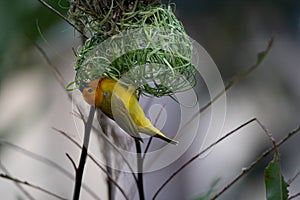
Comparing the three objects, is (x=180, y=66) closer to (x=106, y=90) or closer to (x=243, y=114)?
(x=106, y=90)

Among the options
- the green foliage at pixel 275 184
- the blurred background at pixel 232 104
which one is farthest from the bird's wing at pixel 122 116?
the blurred background at pixel 232 104

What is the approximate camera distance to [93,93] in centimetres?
66

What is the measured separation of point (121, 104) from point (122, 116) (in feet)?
0.05

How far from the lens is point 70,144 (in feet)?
6.71

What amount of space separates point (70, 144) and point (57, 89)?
0.22 metres

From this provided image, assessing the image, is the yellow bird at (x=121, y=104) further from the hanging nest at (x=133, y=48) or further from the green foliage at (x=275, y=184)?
the green foliage at (x=275, y=184)

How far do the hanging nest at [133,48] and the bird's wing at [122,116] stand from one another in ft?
0.14

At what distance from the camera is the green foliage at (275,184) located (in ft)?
2.27

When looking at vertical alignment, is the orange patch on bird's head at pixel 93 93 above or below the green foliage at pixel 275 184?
above

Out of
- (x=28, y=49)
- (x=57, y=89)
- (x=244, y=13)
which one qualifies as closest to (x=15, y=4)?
(x=28, y=49)

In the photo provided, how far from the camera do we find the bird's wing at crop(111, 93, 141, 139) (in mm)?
633

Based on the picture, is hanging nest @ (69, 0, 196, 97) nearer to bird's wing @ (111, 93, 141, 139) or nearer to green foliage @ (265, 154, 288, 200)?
bird's wing @ (111, 93, 141, 139)

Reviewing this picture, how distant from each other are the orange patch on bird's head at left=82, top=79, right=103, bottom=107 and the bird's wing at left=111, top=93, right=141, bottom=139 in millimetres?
21

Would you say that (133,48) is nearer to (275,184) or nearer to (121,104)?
(121,104)
